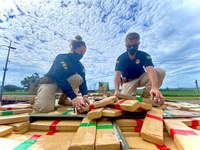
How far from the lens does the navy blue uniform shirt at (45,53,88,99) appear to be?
1.93m

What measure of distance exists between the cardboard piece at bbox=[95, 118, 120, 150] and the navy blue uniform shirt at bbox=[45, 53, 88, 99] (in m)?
0.76

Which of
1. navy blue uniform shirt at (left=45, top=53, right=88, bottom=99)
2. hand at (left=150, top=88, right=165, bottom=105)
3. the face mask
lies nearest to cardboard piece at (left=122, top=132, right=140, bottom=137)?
hand at (left=150, top=88, right=165, bottom=105)

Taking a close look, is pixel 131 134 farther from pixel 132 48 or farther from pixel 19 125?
pixel 132 48

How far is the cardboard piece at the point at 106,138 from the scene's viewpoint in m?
0.83

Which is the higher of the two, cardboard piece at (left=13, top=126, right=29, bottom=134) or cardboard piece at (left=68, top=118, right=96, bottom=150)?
cardboard piece at (left=68, top=118, right=96, bottom=150)

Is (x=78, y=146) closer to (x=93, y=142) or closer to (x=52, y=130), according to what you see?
(x=93, y=142)

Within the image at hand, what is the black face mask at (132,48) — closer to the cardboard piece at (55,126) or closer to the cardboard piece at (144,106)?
the cardboard piece at (144,106)

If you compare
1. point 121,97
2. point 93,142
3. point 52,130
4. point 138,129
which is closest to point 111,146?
point 93,142

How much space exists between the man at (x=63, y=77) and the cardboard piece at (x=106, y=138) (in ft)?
2.86

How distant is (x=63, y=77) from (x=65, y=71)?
123 millimetres

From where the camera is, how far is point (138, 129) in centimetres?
133

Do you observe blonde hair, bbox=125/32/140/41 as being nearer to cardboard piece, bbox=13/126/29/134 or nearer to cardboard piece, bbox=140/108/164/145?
cardboard piece, bbox=140/108/164/145

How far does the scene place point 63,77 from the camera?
2.06 meters

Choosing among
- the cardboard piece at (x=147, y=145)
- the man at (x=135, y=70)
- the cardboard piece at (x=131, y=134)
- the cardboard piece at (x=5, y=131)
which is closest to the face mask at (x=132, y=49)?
the man at (x=135, y=70)
